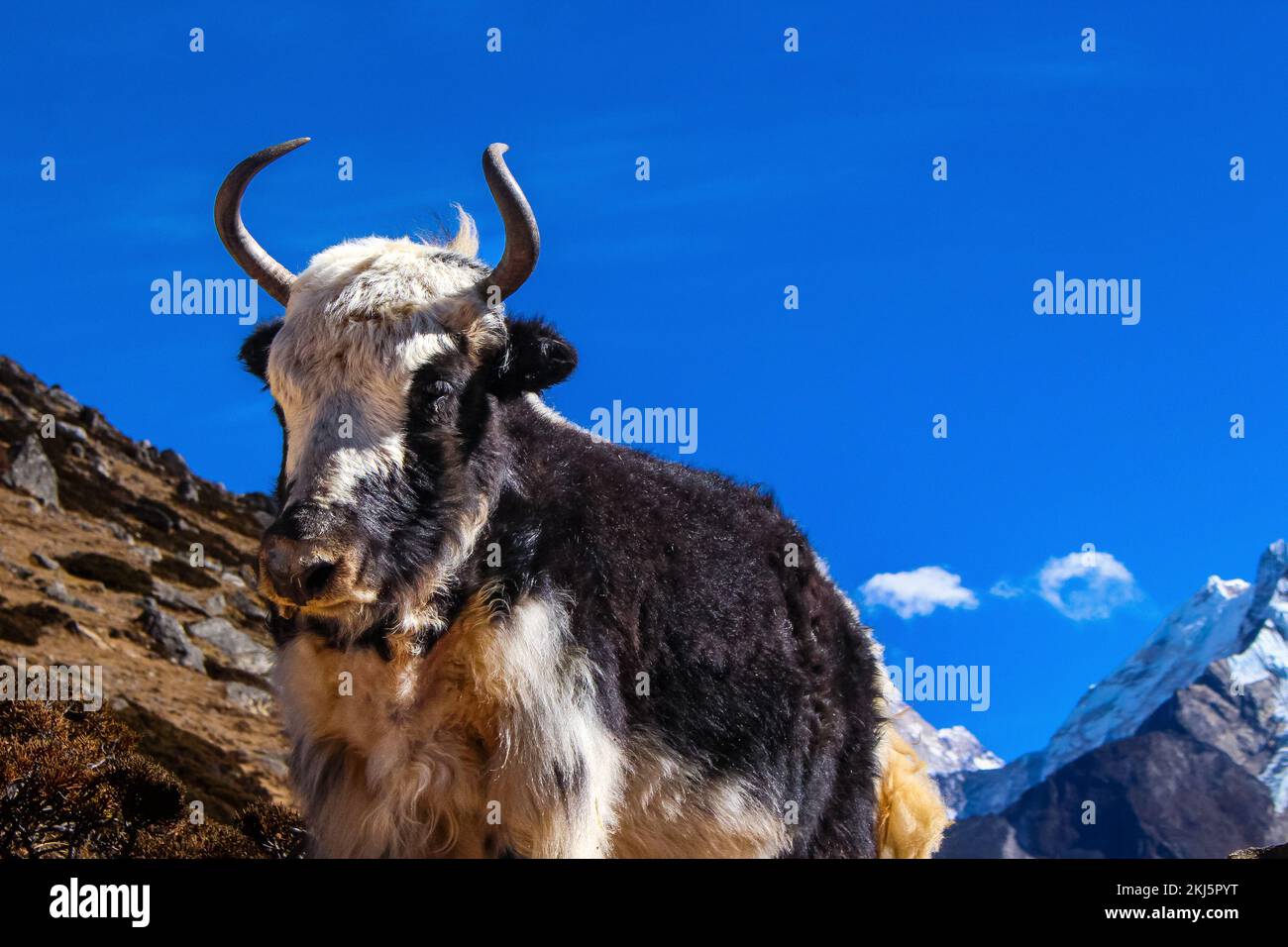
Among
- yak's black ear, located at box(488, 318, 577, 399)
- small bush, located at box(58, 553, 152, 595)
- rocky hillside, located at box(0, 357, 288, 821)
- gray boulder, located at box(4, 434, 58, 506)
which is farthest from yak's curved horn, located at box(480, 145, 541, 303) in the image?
gray boulder, located at box(4, 434, 58, 506)

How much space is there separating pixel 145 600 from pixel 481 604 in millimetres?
36371

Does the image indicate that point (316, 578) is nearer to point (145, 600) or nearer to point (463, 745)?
point (463, 745)

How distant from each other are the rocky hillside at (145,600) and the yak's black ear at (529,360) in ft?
46.1

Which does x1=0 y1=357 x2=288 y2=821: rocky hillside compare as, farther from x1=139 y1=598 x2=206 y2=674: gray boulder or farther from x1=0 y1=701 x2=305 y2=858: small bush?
x1=0 y1=701 x2=305 y2=858: small bush

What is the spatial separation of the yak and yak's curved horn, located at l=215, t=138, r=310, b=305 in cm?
1

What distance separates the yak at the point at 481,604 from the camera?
623cm

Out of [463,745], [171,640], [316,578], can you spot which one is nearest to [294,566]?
[316,578]

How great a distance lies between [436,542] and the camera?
6398mm

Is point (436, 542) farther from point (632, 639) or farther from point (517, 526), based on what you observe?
point (632, 639)

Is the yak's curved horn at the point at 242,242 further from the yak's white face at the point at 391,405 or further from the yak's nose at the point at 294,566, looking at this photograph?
the yak's nose at the point at 294,566

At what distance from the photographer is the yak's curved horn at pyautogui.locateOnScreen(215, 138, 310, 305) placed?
7420mm

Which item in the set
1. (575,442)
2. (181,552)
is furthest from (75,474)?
(575,442)
